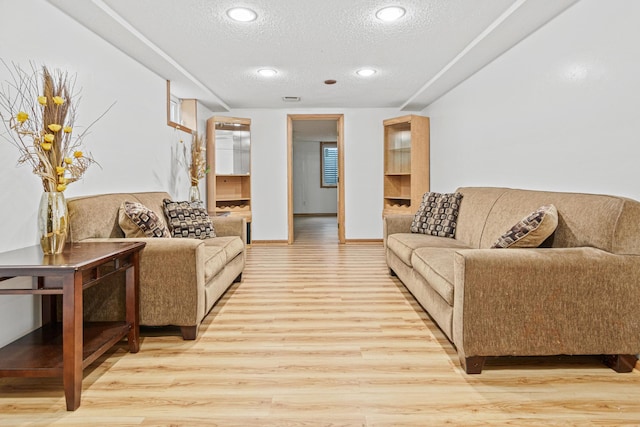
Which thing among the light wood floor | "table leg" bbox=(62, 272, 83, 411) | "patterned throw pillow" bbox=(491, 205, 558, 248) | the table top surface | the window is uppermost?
the window

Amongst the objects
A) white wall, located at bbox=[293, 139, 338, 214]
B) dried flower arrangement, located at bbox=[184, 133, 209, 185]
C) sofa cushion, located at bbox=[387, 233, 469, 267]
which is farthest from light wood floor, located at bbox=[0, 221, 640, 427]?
white wall, located at bbox=[293, 139, 338, 214]

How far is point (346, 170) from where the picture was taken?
6422 mm

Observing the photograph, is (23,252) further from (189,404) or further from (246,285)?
(246,285)

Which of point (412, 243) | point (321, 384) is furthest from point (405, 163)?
point (321, 384)

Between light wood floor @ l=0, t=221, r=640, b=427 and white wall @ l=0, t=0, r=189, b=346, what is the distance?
75 cm

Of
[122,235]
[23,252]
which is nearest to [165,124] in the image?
[122,235]

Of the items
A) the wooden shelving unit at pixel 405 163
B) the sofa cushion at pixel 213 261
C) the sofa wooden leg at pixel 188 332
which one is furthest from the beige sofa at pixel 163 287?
the wooden shelving unit at pixel 405 163

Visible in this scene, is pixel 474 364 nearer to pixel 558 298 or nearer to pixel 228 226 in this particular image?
pixel 558 298

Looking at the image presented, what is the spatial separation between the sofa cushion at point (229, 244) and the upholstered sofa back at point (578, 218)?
79.2 inches

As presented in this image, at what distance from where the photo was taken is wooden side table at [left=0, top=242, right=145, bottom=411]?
162 centimetres

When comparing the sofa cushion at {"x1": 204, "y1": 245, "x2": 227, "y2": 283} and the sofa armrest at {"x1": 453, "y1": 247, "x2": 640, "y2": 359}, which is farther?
the sofa cushion at {"x1": 204, "y1": 245, "x2": 227, "y2": 283}

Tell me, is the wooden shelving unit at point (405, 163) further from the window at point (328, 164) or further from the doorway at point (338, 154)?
the window at point (328, 164)

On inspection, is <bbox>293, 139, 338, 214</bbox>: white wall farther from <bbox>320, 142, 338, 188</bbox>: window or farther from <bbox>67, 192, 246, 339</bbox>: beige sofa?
<bbox>67, 192, 246, 339</bbox>: beige sofa

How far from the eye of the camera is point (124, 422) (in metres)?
1.56
